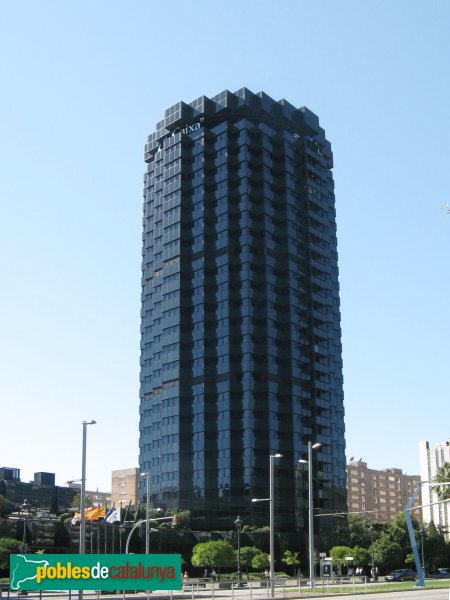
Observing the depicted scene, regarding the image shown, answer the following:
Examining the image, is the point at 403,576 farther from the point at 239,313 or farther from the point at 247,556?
the point at 239,313

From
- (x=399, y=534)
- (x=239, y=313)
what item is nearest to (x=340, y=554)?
(x=399, y=534)

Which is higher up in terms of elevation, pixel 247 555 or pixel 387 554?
pixel 247 555

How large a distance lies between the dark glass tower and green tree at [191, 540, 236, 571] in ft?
118

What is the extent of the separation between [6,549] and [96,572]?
49.6m

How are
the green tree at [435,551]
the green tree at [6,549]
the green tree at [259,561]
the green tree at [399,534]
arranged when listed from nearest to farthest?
the green tree at [6,549] → the green tree at [259,561] → the green tree at [399,534] → the green tree at [435,551]

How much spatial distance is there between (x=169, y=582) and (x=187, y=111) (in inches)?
5272

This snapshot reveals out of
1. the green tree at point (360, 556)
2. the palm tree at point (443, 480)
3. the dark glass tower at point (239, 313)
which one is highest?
the dark glass tower at point (239, 313)

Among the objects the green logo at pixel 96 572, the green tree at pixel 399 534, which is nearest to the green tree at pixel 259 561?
the green tree at pixel 399 534

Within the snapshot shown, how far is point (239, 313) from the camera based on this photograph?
14125cm

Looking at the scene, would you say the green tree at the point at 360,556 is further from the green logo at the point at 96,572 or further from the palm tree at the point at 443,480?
the green logo at the point at 96,572

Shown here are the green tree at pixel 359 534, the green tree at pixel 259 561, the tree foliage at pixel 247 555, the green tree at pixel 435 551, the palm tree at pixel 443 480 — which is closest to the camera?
the green tree at pixel 259 561

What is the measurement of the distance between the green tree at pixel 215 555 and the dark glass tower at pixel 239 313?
35911 mm

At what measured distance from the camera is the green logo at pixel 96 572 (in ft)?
116

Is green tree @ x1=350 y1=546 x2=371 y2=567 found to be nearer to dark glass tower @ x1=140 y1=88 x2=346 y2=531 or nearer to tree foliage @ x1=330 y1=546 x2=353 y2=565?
tree foliage @ x1=330 y1=546 x2=353 y2=565
